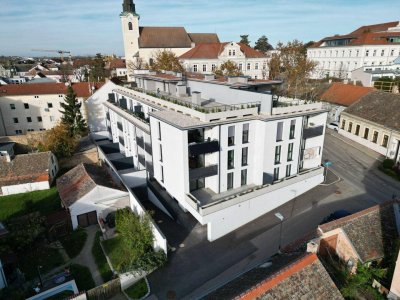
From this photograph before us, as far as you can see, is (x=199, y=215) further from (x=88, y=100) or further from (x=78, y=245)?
(x=88, y=100)

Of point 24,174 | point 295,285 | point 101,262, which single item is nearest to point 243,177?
point 101,262

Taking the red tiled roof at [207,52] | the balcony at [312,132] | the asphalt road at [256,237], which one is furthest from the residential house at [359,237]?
the red tiled roof at [207,52]

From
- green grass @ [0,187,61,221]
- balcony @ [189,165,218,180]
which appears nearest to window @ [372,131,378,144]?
balcony @ [189,165,218,180]

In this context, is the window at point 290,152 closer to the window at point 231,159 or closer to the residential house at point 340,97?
the window at point 231,159

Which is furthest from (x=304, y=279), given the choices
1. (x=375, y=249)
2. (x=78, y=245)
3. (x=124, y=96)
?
(x=124, y=96)

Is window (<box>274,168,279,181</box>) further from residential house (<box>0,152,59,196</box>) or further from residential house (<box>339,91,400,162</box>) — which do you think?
residential house (<box>0,152,59,196</box>)

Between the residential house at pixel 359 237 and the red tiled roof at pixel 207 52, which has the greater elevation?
the red tiled roof at pixel 207 52

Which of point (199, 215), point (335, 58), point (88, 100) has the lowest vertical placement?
point (199, 215)
